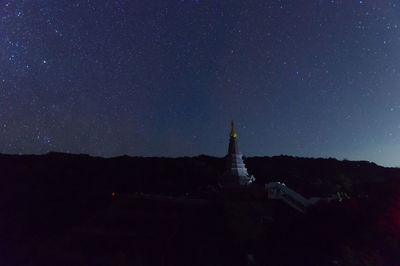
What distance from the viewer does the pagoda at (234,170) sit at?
1501 inches

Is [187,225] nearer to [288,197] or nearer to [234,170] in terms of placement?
[288,197]

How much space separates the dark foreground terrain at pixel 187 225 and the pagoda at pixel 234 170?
633 centimetres

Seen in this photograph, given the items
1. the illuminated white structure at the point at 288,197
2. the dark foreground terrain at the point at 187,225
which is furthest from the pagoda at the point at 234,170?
the illuminated white structure at the point at 288,197

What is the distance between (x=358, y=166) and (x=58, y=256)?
7524cm

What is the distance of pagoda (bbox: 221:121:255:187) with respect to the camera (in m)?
38.1

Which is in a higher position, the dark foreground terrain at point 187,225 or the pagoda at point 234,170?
the pagoda at point 234,170

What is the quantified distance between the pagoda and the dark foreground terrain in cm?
633

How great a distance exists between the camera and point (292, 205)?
27.0 m

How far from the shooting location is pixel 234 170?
128ft

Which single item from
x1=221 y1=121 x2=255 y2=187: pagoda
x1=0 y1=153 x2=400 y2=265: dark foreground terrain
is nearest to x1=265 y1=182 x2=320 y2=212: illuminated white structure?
x1=0 y1=153 x2=400 y2=265: dark foreground terrain

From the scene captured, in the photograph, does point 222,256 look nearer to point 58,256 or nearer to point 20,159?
point 58,256

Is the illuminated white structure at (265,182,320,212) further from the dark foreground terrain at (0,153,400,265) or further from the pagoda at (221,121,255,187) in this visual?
the pagoda at (221,121,255,187)

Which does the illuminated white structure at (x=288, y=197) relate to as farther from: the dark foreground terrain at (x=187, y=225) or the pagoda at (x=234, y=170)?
the pagoda at (x=234, y=170)

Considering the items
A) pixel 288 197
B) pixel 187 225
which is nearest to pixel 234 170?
pixel 288 197
